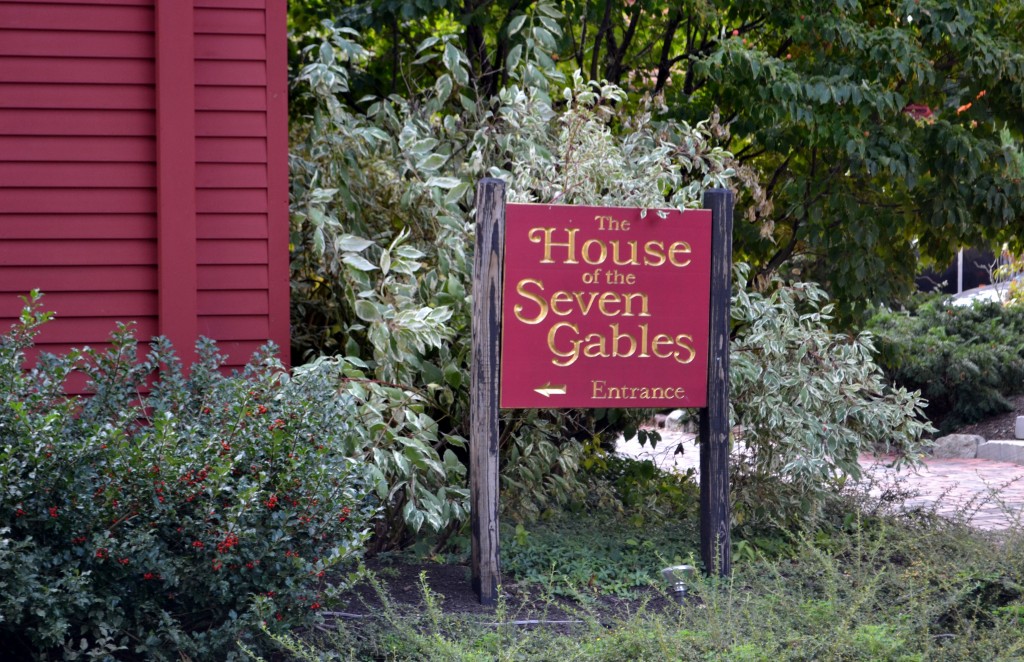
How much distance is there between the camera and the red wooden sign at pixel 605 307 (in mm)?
4543

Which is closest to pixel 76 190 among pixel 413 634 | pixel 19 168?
pixel 19 168

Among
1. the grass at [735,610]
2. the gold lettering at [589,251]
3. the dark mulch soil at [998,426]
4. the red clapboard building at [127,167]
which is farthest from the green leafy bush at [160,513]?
the dark mulch soil at [998,426]

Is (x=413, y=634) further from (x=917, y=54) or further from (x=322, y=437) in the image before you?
(x=917, y=54)

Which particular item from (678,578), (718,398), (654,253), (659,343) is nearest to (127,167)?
(654,253)

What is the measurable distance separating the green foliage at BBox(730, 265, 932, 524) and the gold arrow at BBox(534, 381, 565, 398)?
1.27 metres

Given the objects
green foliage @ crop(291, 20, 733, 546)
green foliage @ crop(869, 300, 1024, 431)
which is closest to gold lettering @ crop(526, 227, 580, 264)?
green foliage @ crop(291, 20, 733, 546)

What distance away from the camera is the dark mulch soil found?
10.6 m

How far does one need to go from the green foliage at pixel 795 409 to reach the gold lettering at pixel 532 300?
54.3 inches

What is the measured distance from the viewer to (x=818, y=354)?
5594 mm

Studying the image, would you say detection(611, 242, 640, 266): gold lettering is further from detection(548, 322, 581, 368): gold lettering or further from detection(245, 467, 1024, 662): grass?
detection(245, 467, 1024, 662): grass

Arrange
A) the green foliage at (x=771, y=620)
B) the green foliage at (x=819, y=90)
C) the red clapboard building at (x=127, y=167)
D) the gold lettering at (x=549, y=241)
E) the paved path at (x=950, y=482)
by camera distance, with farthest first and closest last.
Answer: the paved path at (x=950, y=482), the green foliage at (x=819, y=90), the red clapboard building at (x=127, y=167), the gold lettering at (x=549, y=241), the green foliage at (x=771, y=620)

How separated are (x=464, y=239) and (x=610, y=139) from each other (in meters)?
0.91

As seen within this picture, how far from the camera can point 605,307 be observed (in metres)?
4.67

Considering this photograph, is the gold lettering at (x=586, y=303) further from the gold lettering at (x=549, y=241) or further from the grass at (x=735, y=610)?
the grass at (x=735, y=610)
